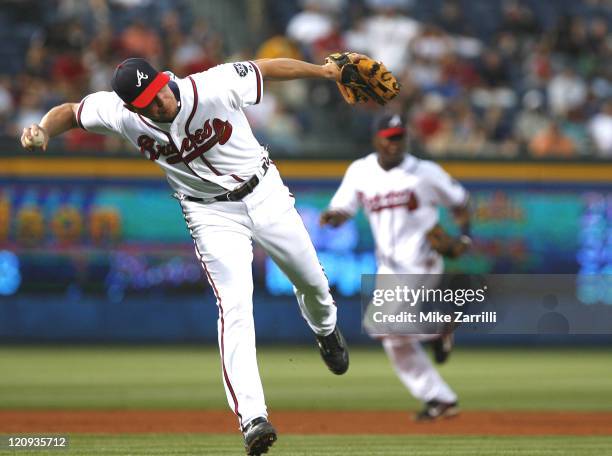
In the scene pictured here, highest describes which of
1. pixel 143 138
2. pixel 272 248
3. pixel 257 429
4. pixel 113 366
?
pixel 143 138

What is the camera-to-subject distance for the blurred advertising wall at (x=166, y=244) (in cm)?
1516

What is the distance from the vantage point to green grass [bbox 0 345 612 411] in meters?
10.7

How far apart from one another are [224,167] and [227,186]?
0.11 meters

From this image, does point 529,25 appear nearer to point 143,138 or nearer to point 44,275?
point 44,275

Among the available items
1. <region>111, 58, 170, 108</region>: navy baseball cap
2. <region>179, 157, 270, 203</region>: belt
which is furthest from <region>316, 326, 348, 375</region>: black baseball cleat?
<region>111, 58, 170, 108</region>: navy baseball cap

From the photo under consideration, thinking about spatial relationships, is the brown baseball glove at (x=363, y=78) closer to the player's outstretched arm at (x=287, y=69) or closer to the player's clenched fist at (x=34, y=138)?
the player's outstretched arm at (x=287, y=69)

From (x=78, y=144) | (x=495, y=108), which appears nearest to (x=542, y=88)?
(x=495, y=108)

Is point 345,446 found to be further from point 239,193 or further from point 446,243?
point 446,243

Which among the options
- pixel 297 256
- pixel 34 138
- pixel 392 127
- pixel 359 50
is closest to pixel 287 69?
pixel 297 256

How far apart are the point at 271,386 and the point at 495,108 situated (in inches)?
265

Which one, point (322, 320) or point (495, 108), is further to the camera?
point (495, 108)

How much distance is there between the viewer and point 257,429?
6047 millimetres

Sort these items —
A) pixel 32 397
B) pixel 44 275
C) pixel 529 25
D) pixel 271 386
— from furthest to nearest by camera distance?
pixel 529 25 → pixel 44 275 → pixel 271 386 → pixel 32 397

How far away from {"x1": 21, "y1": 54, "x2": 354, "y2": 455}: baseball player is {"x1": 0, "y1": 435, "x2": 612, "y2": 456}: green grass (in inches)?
39.9
